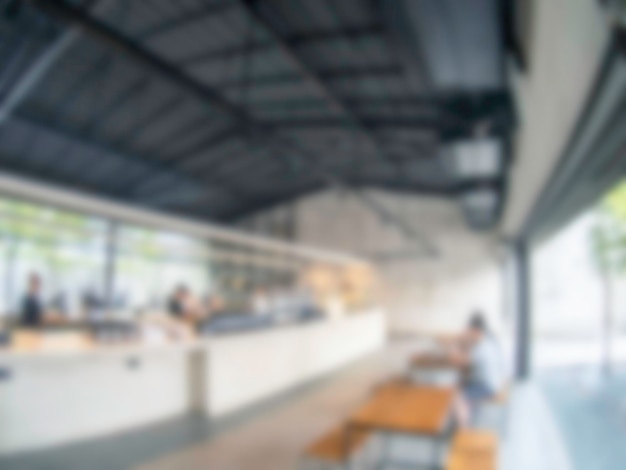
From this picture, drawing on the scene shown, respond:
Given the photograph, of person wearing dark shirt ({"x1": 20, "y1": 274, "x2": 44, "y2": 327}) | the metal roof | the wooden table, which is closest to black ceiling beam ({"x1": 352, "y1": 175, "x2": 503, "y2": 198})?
the metal roof

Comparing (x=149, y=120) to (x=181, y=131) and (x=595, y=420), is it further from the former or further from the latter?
(x=595, y=420)

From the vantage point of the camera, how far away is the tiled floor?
3.71 meters

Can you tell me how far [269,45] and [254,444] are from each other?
20.6 ft

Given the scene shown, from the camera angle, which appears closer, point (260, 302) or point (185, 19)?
point (260, 302)

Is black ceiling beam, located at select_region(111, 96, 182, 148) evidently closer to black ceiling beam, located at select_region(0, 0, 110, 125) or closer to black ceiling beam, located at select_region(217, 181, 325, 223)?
black ceiling beam, located at select_region(0, 0, 110, 125)

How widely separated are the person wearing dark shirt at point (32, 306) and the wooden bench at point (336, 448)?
3098 millimetres

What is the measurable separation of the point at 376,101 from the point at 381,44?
2.04 metres

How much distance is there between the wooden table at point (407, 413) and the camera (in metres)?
3.17

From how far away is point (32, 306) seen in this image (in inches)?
179

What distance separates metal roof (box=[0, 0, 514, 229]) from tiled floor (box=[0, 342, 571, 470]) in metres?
2.94

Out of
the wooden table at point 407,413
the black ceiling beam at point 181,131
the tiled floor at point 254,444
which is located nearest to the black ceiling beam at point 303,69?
the black ceiling beam at point 181,131

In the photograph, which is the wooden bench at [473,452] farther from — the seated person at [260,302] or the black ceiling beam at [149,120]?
the black ceiling beam at [149,120]

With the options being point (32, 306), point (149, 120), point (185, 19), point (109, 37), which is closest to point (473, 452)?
point (32, 306)

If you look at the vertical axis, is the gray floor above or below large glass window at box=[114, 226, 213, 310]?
below
